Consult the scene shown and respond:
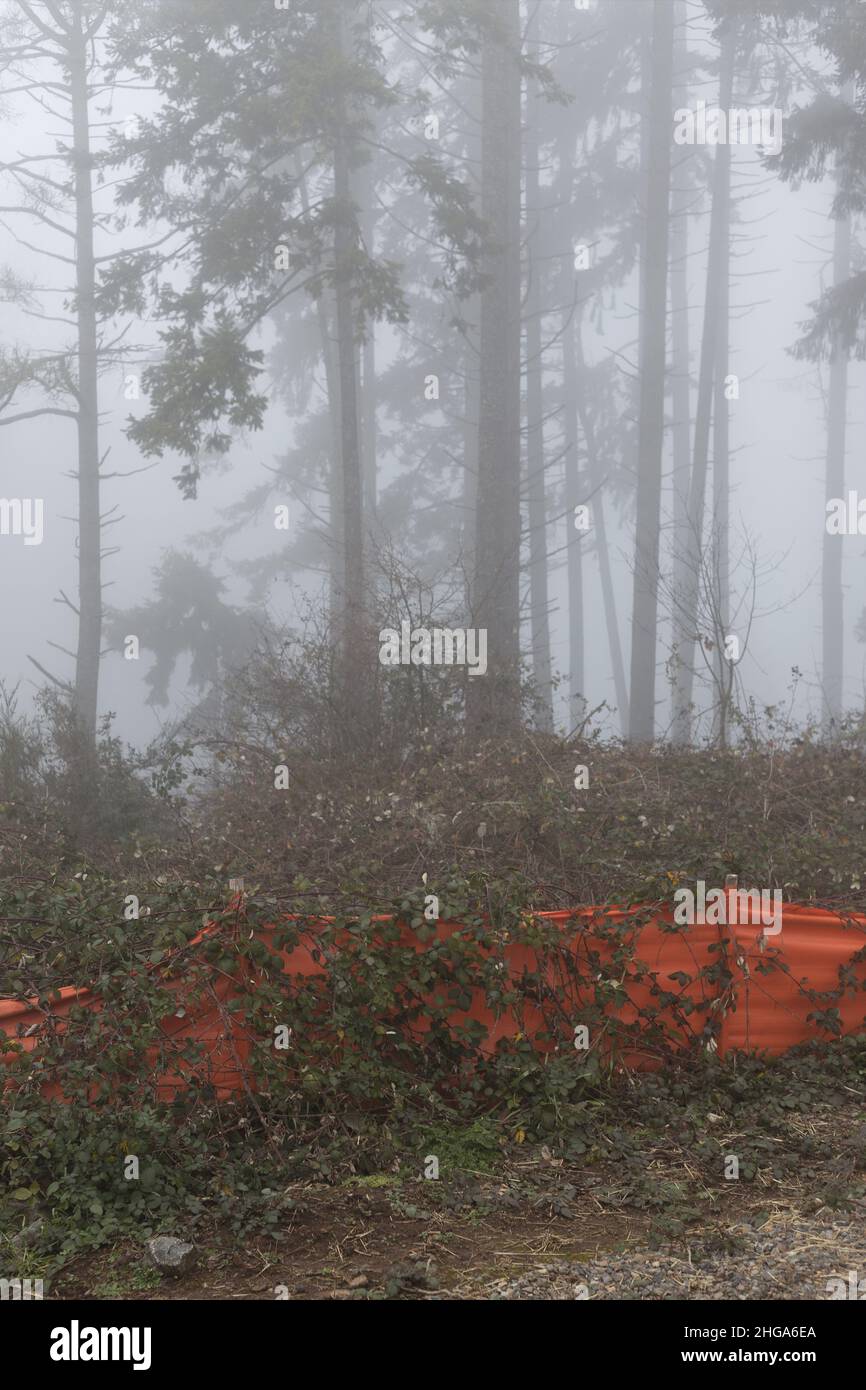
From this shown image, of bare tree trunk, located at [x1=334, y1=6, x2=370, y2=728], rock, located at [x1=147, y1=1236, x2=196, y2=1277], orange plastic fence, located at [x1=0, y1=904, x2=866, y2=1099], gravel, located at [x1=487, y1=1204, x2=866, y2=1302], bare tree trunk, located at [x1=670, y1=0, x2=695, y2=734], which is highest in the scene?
bare tree trunk, located at [x1=670, y1=0, x2=695, y2=734]

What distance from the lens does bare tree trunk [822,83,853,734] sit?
2855 centimetres

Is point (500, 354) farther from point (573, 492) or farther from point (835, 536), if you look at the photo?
point (835, 536)

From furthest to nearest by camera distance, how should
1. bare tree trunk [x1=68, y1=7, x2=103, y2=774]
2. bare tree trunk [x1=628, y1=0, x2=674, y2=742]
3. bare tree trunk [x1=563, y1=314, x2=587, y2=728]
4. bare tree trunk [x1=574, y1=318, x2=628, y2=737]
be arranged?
bare tree trunk [x1=574, y1=318, x2=628, y2=737] → bare tree trunk [x1=563, y1=314, x2=587, y2=728] → bare tree trunk [x1=68, y1=7, x2=103, y2=774] → bare tree trunk [x1=628, y1=0, x2=674, y2=742]

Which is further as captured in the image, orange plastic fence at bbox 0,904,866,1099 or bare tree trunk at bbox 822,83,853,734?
bare tree trunk at bbox 822,83,853,734

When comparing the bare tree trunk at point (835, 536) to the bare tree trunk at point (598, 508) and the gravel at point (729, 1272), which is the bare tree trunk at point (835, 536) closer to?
the bare tree trunk at point (598, 508)

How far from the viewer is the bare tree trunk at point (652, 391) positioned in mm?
19188

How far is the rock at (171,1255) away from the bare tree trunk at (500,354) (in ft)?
30.0

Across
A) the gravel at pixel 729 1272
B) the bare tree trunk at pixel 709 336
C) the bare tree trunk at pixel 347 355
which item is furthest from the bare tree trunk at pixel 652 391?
the gravel at pixel 729 1272

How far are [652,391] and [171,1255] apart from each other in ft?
58.4

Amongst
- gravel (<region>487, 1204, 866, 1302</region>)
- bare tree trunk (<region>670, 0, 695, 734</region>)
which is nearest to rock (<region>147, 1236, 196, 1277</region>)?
gravel (<region>487, 1204, 866, 1302</region>)

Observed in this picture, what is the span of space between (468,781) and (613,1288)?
5.44m

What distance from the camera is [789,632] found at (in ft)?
184

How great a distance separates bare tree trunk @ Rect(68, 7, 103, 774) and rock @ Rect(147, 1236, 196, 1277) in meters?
15.3

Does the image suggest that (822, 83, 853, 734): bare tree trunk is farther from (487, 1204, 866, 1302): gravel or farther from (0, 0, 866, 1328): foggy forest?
(487, 1204, 866, 1302): gravel
